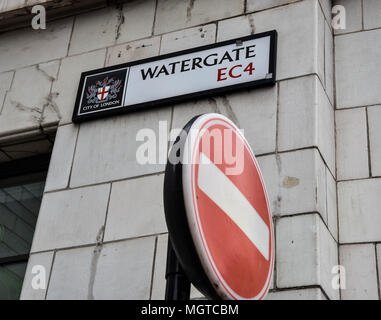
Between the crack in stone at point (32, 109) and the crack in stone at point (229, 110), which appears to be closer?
the crack in stone at point (229, 110)

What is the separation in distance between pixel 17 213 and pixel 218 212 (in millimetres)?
3554

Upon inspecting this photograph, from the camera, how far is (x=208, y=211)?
2.72 m

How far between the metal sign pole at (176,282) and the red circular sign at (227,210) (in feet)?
0.33

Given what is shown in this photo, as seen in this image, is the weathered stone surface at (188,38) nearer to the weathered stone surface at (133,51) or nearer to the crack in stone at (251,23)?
the weathered stone surface at (133,51)

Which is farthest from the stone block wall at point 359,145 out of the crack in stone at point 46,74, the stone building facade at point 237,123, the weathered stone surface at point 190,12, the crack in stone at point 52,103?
the crack in stone at point 46,74

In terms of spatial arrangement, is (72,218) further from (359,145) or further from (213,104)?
(359,145)

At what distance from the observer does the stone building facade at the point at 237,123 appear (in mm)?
4535

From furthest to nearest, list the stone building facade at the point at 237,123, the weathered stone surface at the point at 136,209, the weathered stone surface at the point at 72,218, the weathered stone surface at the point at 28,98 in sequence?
1. the weathered stone surface at the point at 28,98
2. the weathered stone surface at the point at 72,218
3. the weathered stone surface at the point at 136,209
4. the stone building facade at the point at 237,123

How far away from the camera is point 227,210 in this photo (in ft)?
9.62

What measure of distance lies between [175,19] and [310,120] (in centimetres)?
175

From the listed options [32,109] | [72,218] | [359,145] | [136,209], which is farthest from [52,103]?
[359,145]

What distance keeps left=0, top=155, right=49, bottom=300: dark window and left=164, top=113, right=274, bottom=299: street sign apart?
2.88m

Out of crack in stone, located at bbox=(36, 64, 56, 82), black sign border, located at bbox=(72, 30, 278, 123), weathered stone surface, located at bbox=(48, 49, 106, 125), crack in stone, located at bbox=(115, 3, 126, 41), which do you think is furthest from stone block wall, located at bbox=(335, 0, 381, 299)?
crack in stone, located at bbox=(36, 64, 56, 82)

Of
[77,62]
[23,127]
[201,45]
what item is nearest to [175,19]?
[201,45]
